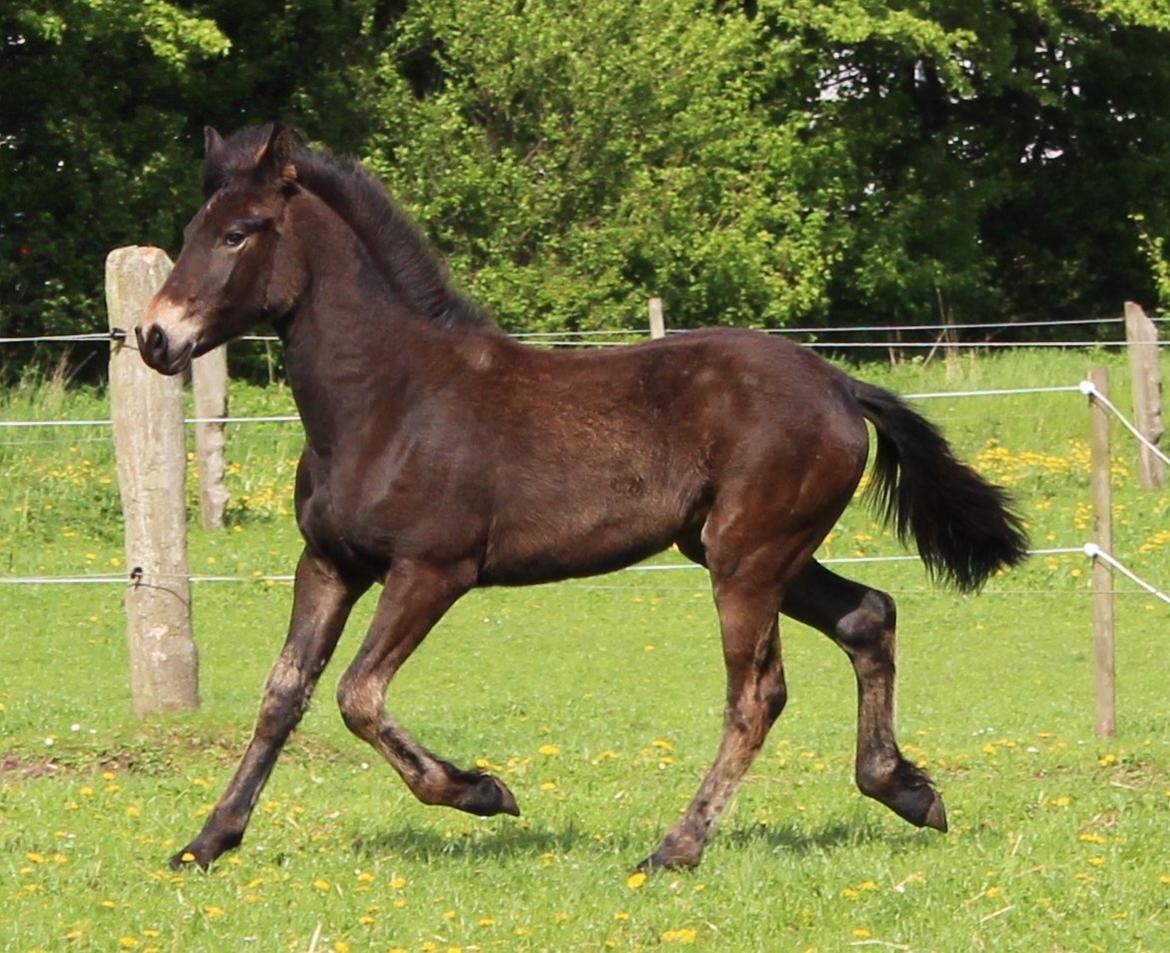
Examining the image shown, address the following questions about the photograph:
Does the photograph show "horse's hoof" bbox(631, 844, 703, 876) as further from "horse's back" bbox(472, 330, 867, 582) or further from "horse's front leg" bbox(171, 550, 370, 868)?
"horse's front leg" bbox(171, 550, 370, 868)

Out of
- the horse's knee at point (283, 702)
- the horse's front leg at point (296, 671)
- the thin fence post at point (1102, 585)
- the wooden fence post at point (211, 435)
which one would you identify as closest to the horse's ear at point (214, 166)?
the horse's front leg at point (296, 671)

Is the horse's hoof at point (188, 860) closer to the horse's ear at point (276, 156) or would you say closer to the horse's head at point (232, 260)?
the horse's head at point (232, 260)

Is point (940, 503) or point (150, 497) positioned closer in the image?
point (940, 503)

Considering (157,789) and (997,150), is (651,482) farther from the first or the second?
(997,150)

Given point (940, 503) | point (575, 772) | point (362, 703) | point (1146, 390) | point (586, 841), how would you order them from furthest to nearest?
point (1146, 390) < point (575, 772) < point (940, 503) < point (586, 841) < point (362, 703)

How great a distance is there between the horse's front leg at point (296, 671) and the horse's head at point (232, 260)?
32.2 inches

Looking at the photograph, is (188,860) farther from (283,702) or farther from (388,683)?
(388,683)

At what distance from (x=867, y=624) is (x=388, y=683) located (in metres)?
1.77

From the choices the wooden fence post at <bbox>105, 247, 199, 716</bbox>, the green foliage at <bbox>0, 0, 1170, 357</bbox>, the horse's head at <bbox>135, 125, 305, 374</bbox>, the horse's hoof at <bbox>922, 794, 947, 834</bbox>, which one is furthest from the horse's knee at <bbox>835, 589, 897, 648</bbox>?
the green foliage at <bbox>0, 0, 1170, 357</bbox>

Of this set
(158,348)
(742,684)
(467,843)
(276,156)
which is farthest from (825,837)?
(276,156)

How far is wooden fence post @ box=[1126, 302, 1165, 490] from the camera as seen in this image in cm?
1731

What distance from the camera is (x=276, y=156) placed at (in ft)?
22.3

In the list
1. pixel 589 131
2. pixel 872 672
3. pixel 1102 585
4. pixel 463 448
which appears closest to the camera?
pixel 463 448

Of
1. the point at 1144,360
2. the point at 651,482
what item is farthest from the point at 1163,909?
the point at 1144,360
